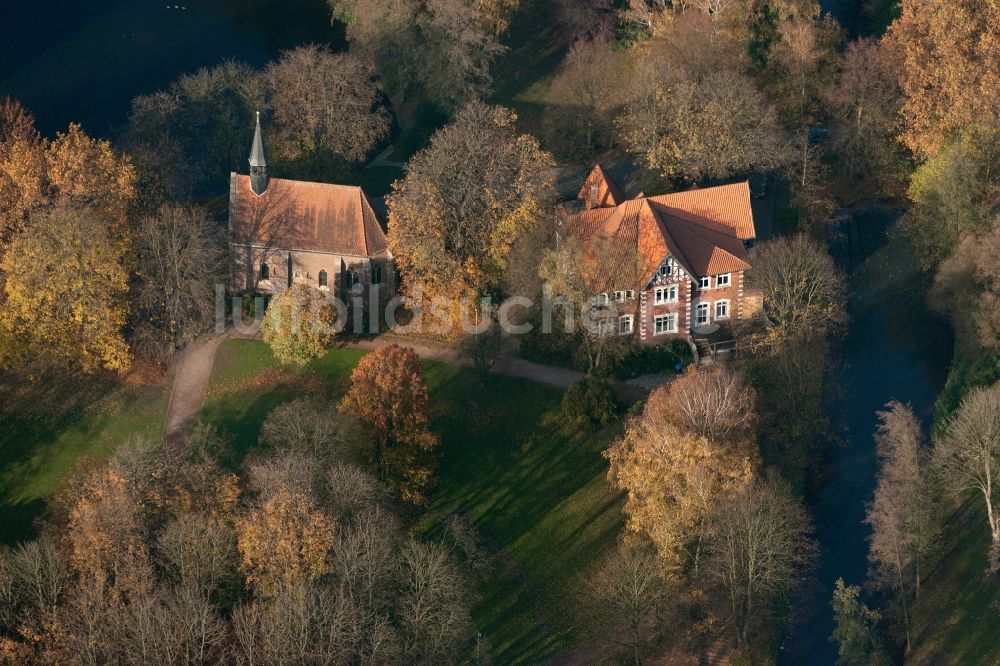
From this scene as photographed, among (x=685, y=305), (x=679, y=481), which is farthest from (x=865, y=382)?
(x=679, y=481)

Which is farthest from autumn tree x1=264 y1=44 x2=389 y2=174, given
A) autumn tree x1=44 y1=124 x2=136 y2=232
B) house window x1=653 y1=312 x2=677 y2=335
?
house window x1=653 y1=312 x2=677 y2=335

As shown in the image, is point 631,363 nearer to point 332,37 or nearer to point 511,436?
point 511,436

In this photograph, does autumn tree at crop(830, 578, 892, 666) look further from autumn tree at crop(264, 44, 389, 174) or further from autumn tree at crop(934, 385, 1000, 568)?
autumn tree at crop(264, 44, 389, 174)

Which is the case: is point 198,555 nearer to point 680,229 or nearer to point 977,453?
point 680,229

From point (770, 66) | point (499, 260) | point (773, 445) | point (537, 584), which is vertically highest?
point (770, 66)

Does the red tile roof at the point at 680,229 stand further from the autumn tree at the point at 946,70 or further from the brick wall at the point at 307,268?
the autumn tree at the point at 946,70

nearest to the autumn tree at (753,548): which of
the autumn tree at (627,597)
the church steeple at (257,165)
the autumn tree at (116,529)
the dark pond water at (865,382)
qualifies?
the autumn tree at (627,597)

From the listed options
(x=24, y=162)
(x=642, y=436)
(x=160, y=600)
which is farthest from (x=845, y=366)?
(x=24, y=162)
